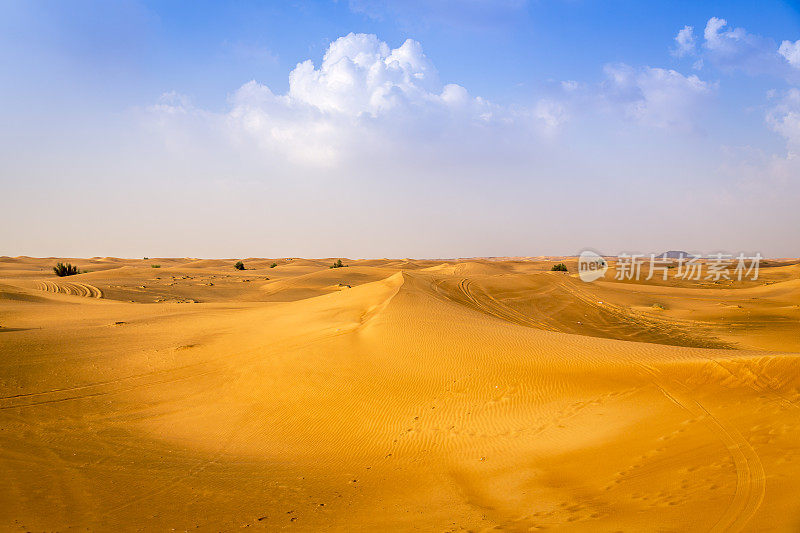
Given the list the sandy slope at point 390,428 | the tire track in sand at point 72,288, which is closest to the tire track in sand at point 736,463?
the sandy slope at point 390,428

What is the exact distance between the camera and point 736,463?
4.19 m

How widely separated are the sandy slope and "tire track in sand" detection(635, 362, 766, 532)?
0.07 feet

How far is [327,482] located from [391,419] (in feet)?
6.09

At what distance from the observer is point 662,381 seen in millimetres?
6402

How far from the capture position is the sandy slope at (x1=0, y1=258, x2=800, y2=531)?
12.8 feet

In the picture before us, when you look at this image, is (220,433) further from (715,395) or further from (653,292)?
(653,292)

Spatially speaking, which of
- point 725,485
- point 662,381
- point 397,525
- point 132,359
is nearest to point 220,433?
point 397,525

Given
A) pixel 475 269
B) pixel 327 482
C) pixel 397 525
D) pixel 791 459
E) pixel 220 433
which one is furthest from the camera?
pixel 475 269

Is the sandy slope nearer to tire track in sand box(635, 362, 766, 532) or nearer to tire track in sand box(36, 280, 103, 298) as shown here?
tire track in sand box(635, 362, 766, 532)

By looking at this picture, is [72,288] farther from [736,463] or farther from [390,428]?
[736,463]

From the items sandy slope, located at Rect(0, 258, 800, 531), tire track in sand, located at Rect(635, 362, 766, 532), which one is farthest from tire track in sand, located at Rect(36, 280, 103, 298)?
tire track in sand, located at Rect(635, 362, 766, 532)

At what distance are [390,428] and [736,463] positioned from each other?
4075mm

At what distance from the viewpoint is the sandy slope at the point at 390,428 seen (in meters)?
3.90

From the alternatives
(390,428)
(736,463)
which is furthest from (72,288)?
(736,463)
